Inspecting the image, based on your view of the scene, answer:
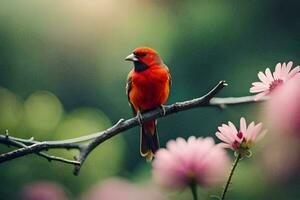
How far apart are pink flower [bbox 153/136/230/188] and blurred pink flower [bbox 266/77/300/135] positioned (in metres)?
0.06

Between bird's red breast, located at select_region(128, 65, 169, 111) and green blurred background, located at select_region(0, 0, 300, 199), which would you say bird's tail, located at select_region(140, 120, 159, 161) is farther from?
green blurred background, located at select_region(0, 0, 300, 199)

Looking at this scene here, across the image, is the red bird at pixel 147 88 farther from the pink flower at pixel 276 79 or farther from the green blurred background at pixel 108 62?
the green blurred background at pixel 108 62

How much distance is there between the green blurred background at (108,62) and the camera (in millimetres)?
1969

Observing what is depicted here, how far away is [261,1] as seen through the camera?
6.89 ft

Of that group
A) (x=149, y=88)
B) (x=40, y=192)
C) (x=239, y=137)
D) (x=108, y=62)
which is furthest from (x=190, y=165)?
(x=108, y=62)

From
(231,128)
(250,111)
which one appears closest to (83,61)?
(250,111)

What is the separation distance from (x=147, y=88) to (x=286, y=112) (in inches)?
25.3

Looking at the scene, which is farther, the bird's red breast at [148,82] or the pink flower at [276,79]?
the bird's red breast at [148,82]

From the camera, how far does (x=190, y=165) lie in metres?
0.41

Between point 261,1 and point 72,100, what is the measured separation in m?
0.94

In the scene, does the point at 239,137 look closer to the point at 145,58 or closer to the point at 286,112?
the point at 286,112

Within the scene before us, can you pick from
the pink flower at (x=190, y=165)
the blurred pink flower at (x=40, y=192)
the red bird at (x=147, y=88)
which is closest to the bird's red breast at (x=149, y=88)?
the red bird at (x=147, y=88)

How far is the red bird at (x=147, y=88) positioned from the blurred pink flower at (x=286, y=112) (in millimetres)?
600

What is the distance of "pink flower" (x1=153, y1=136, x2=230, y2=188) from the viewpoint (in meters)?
0.41
